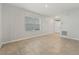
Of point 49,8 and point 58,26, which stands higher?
point 49,8

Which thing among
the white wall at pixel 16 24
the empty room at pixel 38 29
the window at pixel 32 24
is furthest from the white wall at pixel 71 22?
the window at pixel 32 24

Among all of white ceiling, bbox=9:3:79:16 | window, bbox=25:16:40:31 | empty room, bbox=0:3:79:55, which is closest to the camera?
white ceiling, bbox=9:3:79:16

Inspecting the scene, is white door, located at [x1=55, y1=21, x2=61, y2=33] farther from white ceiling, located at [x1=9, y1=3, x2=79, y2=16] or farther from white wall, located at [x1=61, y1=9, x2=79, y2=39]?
white ceiling, located at [x1=9, y1=3, x2=79, y2=16]

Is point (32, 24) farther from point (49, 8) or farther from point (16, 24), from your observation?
point (49, 8)

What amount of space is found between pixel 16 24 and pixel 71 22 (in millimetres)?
1727

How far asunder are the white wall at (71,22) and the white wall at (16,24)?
49 centimetres

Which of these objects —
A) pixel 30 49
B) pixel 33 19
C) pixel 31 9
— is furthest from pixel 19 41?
pixel 31 9

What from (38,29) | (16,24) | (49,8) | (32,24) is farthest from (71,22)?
(16,24)

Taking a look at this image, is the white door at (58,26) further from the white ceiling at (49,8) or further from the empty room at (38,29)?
the white ceiling at (49,8)

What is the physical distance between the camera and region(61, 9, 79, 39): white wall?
301 centimetres

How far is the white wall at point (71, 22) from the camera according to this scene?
301 cm

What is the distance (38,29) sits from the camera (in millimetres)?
3129

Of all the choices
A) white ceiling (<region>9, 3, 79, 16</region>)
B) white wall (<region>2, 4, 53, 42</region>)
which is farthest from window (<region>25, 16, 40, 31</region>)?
white ceiling (<region>9, 3, 79, 16</region>)
